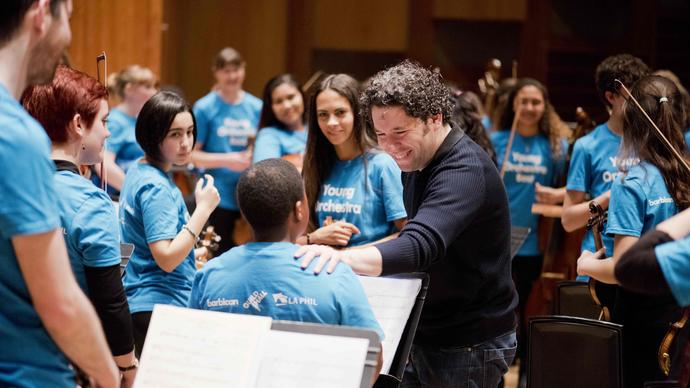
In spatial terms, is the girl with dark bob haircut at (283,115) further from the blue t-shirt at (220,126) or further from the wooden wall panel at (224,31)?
the wooden wall panel at (224,31)

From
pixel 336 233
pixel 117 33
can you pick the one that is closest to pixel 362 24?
pixel 117 33

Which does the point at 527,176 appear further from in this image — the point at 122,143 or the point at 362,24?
the point at 362,24

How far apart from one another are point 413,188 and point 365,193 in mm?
799

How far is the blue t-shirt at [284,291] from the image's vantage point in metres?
2.13

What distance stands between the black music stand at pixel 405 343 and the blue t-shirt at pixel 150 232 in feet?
3.22

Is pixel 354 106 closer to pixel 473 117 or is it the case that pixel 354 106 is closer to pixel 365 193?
pixel 365 193

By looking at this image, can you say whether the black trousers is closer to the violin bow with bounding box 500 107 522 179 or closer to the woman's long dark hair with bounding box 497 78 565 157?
the violin bow with bounding box 500 107 522 179

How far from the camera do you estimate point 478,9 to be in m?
9.55

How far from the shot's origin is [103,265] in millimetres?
2338

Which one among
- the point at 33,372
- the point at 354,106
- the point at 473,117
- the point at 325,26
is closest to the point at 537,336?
the point at 354,106

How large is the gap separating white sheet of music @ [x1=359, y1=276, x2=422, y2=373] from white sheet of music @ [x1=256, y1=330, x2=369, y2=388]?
37 cm

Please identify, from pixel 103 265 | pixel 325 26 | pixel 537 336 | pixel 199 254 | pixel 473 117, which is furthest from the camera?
pixel 325 26

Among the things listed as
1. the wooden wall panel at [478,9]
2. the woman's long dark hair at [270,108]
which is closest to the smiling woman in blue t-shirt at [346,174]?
the woman's long dark hair at [270,108]

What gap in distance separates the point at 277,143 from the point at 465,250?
116 inches
